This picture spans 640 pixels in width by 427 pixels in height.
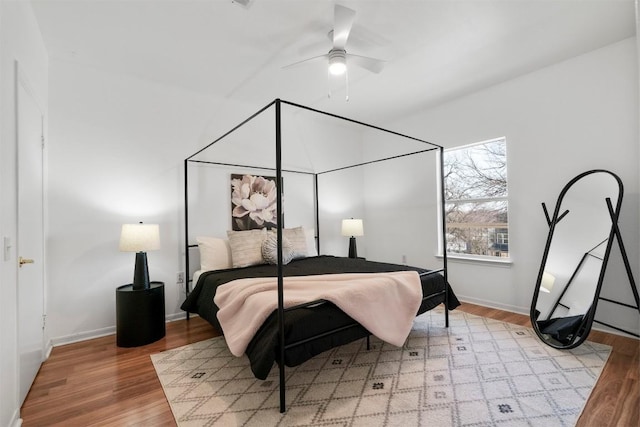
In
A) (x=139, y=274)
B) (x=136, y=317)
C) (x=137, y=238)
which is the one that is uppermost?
(x=137, y=238)

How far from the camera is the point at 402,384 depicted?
2043 millimetres

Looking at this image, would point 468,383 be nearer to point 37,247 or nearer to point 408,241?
point 408,241

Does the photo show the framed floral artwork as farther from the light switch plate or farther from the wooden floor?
the light switch plate

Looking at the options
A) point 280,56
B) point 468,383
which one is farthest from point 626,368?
point 280,56

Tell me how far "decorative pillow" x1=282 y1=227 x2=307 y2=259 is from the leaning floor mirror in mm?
2455

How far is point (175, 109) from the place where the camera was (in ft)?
11.5

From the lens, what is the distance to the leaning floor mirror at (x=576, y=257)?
8.37 ft

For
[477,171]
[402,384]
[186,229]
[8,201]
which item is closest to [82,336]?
[186,229]

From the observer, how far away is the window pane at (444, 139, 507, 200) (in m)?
3.63

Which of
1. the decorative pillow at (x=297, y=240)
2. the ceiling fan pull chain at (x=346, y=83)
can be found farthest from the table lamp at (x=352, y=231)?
the ceiling fan pull chain at (x=346, y=83)

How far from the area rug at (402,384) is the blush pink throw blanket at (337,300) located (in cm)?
29

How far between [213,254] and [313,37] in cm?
234

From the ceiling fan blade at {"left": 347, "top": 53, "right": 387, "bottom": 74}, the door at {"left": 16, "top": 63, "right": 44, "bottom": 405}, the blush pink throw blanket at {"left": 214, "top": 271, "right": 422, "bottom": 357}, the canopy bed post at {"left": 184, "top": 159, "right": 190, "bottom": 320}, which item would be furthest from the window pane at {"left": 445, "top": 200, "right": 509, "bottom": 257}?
the door at {"left": 16, "top": 63, "right": 44, "bottom": 405}

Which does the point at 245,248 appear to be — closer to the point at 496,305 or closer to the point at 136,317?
the point at 136,317
